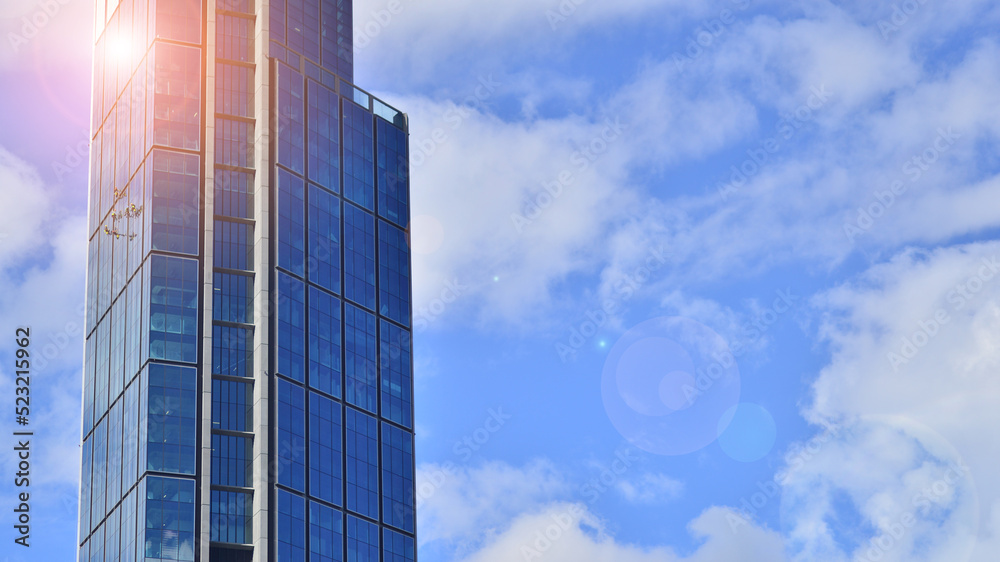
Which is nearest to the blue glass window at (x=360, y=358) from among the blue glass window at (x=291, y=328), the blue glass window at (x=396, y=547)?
the blue glass window at (x=291, y=328)

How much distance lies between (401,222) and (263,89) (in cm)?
2612

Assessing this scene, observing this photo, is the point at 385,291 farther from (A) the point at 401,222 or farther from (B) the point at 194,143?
(B) the point at 194,143

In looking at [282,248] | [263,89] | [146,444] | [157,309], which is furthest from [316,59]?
[146,444]

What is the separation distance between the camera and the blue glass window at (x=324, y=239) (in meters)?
172

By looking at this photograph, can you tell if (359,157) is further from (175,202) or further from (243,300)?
(243,300)

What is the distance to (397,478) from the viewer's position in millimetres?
173750

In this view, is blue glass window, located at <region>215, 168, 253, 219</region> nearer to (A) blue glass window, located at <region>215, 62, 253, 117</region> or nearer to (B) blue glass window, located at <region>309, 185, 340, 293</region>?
(A) blue glass window, located at <region>215, 62, 253, 117</region>

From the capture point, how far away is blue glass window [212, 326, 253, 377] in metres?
160

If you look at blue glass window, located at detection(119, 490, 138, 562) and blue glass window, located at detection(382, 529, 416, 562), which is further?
blue glass window, located at detection(382, 529, 416, 562)

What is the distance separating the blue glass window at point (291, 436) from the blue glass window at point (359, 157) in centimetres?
2997

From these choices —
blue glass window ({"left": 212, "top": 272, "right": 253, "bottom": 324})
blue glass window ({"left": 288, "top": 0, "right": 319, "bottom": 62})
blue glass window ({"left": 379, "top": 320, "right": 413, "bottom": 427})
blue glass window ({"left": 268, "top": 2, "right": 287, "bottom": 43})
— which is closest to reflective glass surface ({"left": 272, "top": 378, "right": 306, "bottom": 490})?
blue glass window ({"left": 212, "top": 272, "right": 253, "bottom": 324})

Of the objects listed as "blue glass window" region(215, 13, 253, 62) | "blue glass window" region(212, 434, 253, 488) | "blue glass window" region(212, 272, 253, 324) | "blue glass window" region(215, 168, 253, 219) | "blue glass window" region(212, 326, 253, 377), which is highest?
"blue glass window" region(215, 13, 253, 62)

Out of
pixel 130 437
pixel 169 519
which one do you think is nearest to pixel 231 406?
pixel 130 437

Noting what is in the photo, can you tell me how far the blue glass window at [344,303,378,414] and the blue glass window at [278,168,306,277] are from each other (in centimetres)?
917
